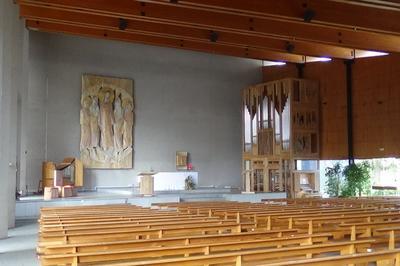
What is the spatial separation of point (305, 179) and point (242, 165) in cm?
271

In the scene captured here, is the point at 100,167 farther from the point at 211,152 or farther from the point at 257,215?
the point at 257,215

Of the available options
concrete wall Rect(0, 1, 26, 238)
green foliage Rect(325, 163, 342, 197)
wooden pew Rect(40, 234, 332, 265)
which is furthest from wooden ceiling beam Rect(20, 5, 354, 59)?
wooden pew Rect(40, 234, 332, 265)

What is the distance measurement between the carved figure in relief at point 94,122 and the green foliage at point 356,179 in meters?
7.71

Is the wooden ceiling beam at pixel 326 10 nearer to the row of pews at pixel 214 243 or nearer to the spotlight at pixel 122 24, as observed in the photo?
the spotlight at pixel 122 24

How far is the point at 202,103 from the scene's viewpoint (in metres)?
17.1

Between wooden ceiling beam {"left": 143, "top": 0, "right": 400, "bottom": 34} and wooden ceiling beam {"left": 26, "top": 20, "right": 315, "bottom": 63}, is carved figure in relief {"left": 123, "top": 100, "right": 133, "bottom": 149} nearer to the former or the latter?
wooden ceiling beam {"left": 26, "top": 20, "right": 315, "bottom": 63}

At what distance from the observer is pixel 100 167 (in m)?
14.9

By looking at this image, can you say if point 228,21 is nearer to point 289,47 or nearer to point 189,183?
point 289,47

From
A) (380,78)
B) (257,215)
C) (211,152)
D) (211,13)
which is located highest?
(211,13)

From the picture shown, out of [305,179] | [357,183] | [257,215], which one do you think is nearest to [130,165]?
[305,179]

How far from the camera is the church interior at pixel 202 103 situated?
11008 mm

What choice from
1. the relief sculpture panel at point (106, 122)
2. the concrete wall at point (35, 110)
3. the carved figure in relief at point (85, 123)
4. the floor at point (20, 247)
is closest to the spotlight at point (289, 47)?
the relief sculpture panel at point (106, 122)

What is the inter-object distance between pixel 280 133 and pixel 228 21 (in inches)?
201

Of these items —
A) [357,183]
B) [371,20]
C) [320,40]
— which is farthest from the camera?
[357,183]
